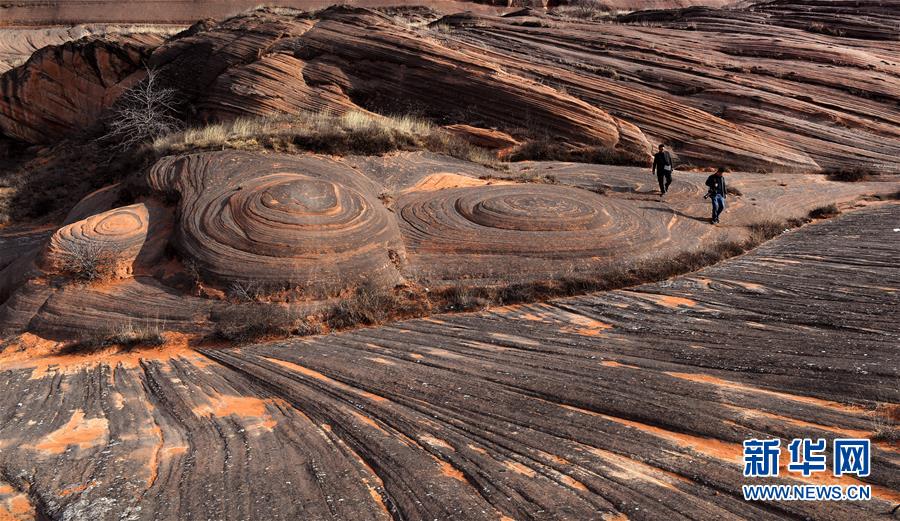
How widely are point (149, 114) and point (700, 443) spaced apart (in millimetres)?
17694

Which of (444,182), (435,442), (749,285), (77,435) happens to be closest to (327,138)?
(444,182)

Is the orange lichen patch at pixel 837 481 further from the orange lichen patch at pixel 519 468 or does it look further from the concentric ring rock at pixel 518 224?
the concentric ring rock at pixel 518 224

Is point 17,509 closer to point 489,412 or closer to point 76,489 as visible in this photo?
point 76,489

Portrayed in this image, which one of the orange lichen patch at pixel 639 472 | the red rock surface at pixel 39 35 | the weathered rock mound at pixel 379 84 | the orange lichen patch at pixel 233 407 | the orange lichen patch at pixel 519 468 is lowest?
the orange lichen patch at pixel 233 407

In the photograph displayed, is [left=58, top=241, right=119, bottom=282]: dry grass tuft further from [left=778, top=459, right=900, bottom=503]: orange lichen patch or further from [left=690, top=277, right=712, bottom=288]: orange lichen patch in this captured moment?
[left=778, top=459, right=900, bottom=503]: orange lichen patch

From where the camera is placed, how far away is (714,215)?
1157cm

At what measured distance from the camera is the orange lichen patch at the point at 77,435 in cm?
479

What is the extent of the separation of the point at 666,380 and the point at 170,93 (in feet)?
57.0

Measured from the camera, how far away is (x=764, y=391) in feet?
17.3

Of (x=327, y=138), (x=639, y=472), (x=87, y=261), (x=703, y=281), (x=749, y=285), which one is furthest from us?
(x=327, y=138)

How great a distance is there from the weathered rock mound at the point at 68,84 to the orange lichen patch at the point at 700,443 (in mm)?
21900

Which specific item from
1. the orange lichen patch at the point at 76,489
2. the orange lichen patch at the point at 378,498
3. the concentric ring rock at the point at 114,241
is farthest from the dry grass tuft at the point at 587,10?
the orange lichen patch at the point at 76,489

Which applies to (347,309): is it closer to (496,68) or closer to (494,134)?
(494,134)

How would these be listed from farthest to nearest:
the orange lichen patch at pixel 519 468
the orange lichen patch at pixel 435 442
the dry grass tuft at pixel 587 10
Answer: the dry grass tuft at pixel 587 10 → the orange lichen patch at pixel 435 442 → the orange lichen patch at pixel 519 468
